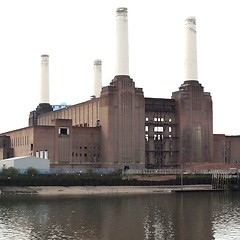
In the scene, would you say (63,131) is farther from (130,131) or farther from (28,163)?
(28,163)

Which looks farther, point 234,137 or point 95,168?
point 234,137

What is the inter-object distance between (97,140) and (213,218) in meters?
58.1

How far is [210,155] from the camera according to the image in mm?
107875

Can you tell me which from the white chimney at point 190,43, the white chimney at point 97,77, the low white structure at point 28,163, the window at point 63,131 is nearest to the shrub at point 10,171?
the low white structure at point 28,163

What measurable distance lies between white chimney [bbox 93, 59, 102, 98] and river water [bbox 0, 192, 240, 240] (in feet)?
234

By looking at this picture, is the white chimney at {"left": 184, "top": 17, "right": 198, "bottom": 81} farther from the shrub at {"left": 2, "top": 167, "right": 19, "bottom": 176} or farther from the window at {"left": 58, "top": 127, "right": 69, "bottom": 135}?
the shrub at {"left": 2, "top": 167, "right": 19, "bottom": 176}

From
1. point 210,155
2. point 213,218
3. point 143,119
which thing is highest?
point 143,119

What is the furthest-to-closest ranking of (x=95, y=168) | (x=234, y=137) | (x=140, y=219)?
(x=234, y=137) → (x=95, y=168) → (x=140, y=219)

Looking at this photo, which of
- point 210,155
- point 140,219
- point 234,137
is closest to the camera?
point 140,219

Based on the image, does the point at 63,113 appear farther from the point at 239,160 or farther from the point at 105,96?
the point at 239,160

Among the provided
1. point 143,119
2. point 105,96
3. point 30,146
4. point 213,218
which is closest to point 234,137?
point 143,119

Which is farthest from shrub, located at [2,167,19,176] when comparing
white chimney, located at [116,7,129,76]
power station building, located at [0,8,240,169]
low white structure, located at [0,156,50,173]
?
white chimney, located at [116,7,129,76]

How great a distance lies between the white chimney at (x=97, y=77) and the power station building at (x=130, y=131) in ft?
51.9

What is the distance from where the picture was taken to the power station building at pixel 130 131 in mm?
98375
